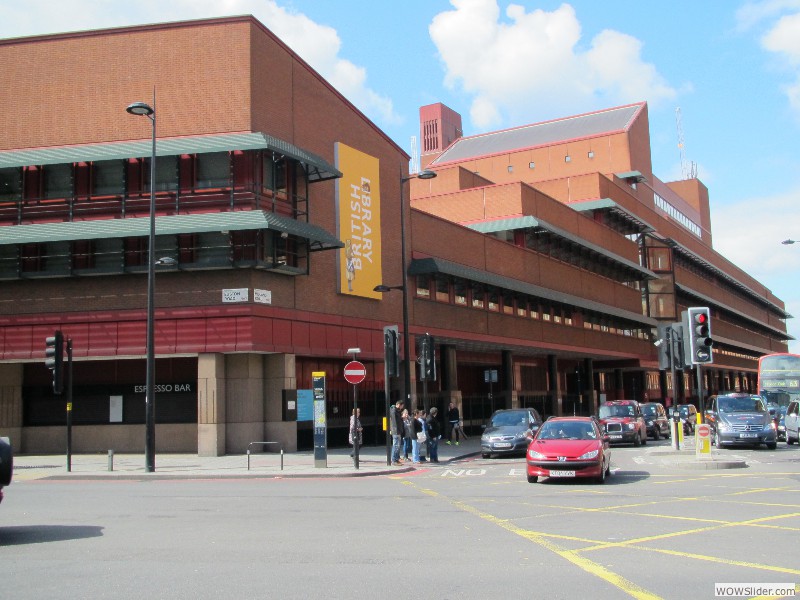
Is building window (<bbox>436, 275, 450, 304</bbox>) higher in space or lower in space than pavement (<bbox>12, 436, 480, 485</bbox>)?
higher

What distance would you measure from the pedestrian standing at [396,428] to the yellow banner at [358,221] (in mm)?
7491

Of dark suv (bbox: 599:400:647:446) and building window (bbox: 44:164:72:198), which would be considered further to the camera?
dark suv (bbox: 599:400:647:446)

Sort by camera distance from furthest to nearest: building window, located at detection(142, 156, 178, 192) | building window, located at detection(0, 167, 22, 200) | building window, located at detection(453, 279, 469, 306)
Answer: building window, located at detection(453, 279, 469, 306), building window, located at detection(0, 167, 22, 200), building window, located at detection(142, 156, 178, 192)

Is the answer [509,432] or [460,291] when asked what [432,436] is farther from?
[460,291]

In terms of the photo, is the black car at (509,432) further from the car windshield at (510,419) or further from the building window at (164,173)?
the building window at (164,173)

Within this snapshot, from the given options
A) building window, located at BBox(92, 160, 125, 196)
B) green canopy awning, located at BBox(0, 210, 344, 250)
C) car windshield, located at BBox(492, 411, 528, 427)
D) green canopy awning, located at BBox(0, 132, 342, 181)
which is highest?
green canopy awning, located at BBox(0, 132, 342, 181)

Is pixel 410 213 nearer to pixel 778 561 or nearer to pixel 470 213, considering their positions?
pixel 470 213

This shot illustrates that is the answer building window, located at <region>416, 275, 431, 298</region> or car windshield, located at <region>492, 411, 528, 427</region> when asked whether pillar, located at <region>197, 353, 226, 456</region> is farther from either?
building window, located at <region>416, 275, 431, 298</region>

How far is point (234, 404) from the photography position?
28.5 meters

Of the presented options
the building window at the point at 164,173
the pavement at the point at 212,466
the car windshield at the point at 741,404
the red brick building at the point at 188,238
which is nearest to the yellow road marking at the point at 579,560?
the pavement at the point at 212,466

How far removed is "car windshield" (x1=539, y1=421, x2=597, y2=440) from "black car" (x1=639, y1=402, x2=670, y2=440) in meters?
20.4

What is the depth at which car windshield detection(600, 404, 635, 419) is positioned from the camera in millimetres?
35469

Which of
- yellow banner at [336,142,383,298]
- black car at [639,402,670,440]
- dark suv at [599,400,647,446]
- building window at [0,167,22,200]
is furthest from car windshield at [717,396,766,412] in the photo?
building window at [0,167,22,200]

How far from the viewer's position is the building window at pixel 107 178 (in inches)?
1152
